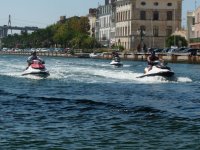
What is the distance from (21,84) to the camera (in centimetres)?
4353

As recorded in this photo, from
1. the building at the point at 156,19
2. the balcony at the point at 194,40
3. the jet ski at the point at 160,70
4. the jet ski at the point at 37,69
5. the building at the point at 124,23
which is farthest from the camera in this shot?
the building at the point at 124,23

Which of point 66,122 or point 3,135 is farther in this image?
point 66,122

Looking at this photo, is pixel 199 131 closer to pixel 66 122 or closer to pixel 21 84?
pixel 66 122

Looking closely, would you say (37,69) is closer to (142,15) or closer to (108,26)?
(142,15)

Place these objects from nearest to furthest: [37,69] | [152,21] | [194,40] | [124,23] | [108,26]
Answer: [37,69]
[194,40]
[152,21]
[124,23]
[108,26]

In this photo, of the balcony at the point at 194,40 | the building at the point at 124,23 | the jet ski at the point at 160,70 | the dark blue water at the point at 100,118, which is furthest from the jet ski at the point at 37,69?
the building at the point at 124,23

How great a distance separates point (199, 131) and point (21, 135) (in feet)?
18.7

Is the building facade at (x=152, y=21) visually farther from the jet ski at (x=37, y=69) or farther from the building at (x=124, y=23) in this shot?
the jet ski at (x=37, y=69)

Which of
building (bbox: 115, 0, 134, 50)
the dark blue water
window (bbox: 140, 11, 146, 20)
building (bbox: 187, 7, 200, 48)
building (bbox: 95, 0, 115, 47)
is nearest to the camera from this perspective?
the dark blue water

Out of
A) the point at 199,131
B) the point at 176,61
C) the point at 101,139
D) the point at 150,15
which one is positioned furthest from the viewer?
the point at 150,15

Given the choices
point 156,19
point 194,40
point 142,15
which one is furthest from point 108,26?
point 194,40

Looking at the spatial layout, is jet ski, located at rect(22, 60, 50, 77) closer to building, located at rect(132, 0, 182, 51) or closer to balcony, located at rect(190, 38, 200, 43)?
balcony, located at rect(190, 38, 200, 43)

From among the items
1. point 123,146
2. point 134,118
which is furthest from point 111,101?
point 123,146

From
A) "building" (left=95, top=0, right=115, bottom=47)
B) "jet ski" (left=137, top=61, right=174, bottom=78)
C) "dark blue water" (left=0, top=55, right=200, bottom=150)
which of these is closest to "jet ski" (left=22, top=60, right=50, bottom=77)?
"jet ski" (left=137, top=61, right=174, bottom=78)
